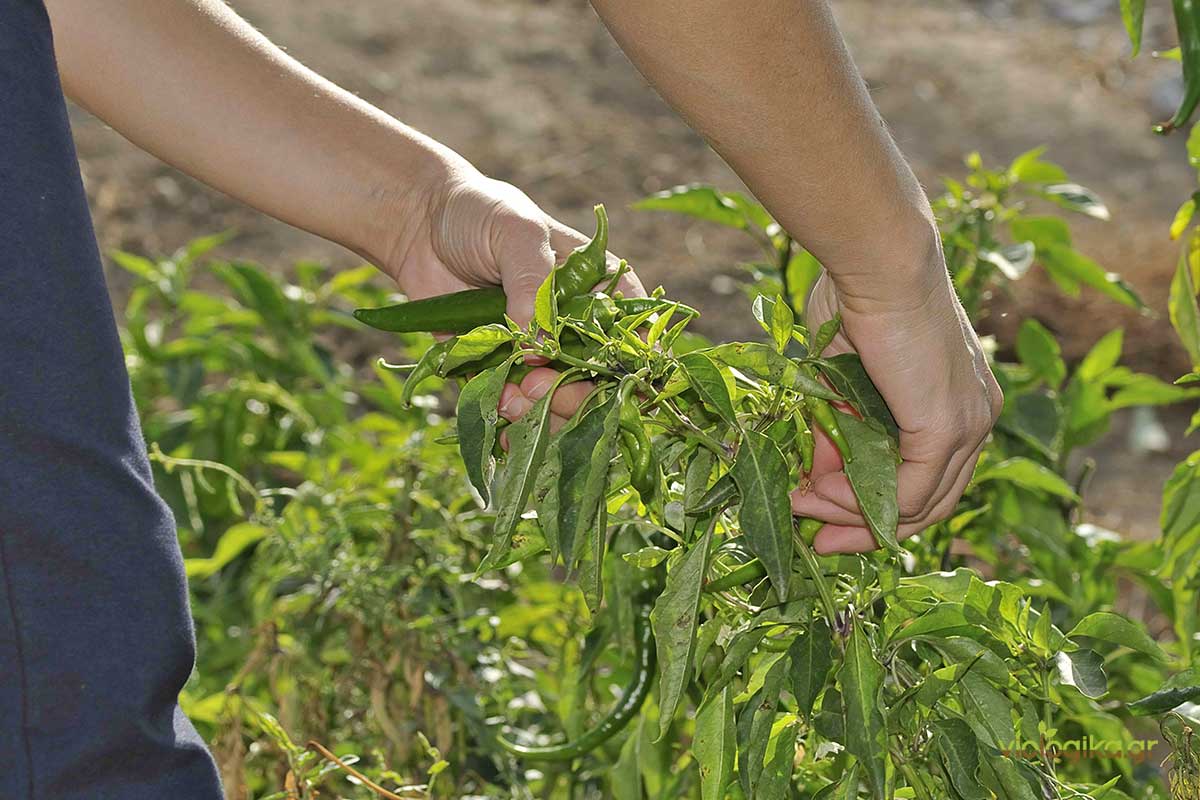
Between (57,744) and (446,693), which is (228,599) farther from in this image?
(57,744)

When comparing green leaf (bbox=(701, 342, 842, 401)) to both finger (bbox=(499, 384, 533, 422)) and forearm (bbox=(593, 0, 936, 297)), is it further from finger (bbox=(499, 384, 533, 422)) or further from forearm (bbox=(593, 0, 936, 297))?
finger (bbox=(499, 384, 533, 422))

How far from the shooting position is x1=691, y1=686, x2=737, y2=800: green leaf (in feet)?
2.99

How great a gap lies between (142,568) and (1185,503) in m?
0.94

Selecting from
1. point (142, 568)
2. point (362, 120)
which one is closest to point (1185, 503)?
point (362, 120)

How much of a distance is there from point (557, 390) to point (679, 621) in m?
0.21

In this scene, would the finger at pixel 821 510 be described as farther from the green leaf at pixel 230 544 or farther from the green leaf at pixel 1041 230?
the green leaf at pixel 230 544

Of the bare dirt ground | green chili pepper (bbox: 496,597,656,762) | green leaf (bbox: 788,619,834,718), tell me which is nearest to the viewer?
green leaf (bbox: 788,619,834,718)

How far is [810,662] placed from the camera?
884mm

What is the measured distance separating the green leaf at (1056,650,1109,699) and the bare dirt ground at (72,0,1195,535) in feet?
6.70

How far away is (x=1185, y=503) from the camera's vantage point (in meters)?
1.29

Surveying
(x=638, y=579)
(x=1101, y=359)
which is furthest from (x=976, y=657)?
(x=1101, y=359)

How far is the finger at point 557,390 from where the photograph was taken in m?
0.98

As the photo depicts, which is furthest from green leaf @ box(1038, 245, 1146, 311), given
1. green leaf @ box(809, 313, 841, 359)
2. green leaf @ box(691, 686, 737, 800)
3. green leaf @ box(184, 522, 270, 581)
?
green leaf @ box(184, 522, 270, 581)

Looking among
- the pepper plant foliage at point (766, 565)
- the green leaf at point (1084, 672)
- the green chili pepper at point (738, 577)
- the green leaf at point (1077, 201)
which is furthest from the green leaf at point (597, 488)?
the green leaf at point (1077, 201)
